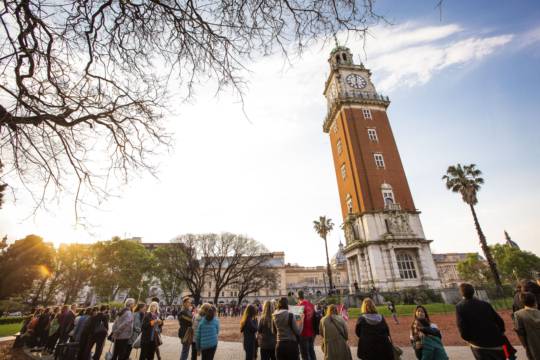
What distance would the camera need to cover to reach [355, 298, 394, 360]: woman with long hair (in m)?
4.07

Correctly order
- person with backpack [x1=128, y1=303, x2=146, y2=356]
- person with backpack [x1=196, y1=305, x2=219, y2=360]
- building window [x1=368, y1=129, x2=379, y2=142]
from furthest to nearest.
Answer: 1. building window [x1=368, y1=129, x2=379, y2=142]
2. person with backpack [x1=128, y1=303, x2=146, y2=356]
3. person with backpack [x1=196, y1=305, x2=219, y2=360]

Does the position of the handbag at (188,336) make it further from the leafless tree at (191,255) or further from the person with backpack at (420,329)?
the leafless tree at (191,255)

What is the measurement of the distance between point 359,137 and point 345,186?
664 cm

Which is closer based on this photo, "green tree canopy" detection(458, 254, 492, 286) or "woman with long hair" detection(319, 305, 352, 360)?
"woman with long hair" detection(319, 305, 352, 360)

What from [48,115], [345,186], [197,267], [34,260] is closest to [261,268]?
[197,267]

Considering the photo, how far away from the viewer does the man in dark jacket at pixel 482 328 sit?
395 cm

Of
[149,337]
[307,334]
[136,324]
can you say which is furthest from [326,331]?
[136,324]

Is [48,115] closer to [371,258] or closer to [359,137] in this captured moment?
[371,258]

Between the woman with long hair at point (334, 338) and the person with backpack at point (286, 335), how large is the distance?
1.75 feet

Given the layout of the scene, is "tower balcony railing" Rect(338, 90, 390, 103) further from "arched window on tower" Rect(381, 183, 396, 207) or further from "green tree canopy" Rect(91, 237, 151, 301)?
"green tree canopy" Rect(91, 237, 151, 301)

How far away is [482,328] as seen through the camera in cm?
402

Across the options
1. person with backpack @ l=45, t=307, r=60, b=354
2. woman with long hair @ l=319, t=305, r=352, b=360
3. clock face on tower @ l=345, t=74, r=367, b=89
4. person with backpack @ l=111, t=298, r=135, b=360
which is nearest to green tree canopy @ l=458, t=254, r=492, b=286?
→ clock face on tower @ l=345, t=74, r=367, b=89

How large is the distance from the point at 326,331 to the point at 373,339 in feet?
3.01

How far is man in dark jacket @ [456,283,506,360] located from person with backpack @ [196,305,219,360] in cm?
453
